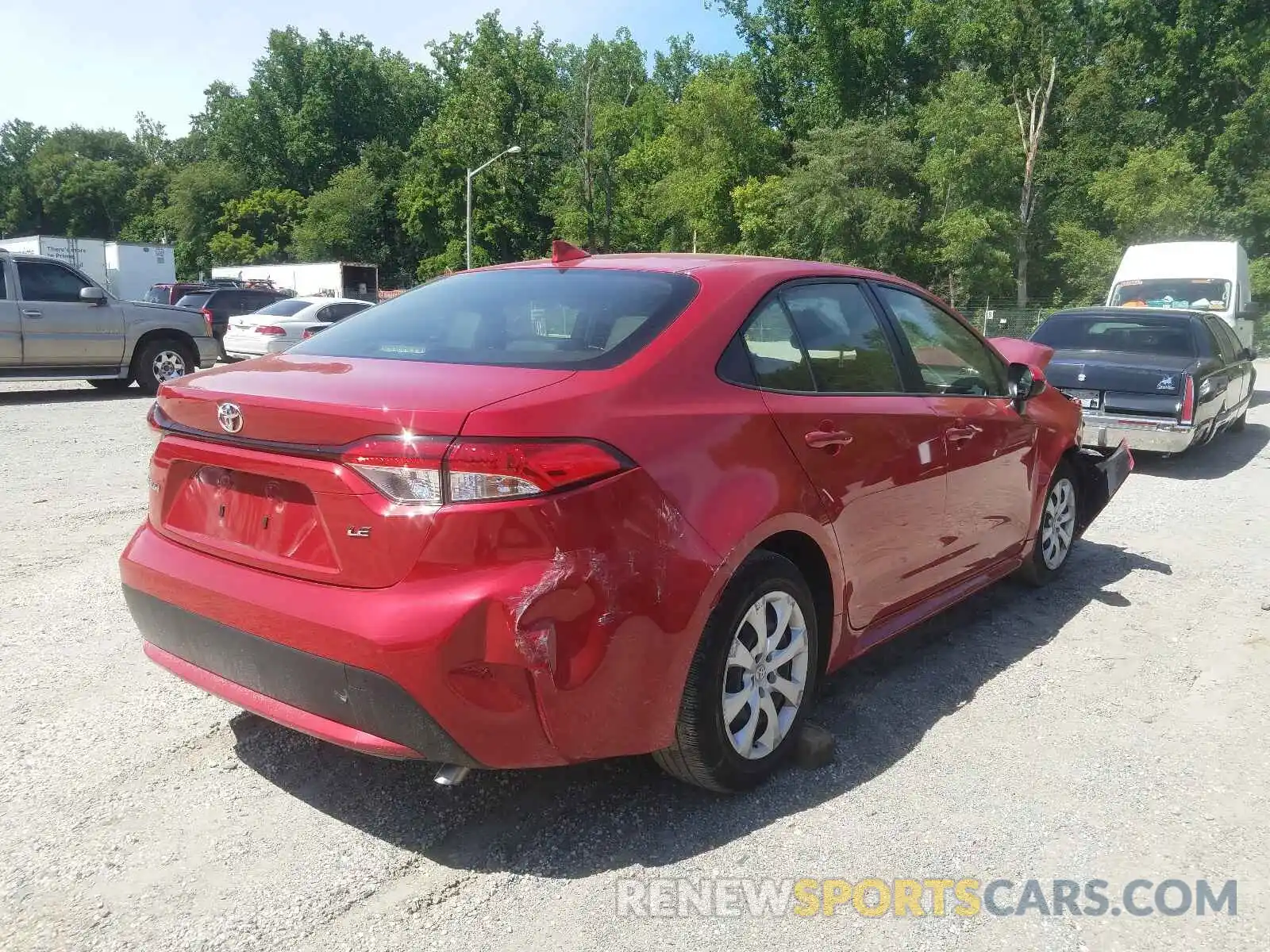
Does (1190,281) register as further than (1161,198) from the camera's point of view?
No

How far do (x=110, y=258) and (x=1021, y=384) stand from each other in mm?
38397

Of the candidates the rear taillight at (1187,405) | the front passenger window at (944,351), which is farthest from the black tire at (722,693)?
the rear taillight at (1187,405)

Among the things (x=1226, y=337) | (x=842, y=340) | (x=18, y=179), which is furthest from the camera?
(x=18, y=179)

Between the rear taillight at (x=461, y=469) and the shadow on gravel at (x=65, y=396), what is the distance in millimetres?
12377

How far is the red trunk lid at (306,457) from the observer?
8.13 feet

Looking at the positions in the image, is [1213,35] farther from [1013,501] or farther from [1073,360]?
[1013,501]

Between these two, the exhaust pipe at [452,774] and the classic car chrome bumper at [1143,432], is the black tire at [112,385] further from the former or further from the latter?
the exhaust pipe at [452,774]

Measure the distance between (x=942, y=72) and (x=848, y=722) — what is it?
53451 mm

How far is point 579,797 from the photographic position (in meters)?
3.13

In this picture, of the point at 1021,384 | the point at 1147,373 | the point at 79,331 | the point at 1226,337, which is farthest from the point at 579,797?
the point at 79,331

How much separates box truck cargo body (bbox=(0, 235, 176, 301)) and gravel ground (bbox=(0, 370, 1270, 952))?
35.6 m

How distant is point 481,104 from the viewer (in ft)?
197

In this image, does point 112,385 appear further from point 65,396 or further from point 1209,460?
point 1209,460

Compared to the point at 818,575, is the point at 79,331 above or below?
above
